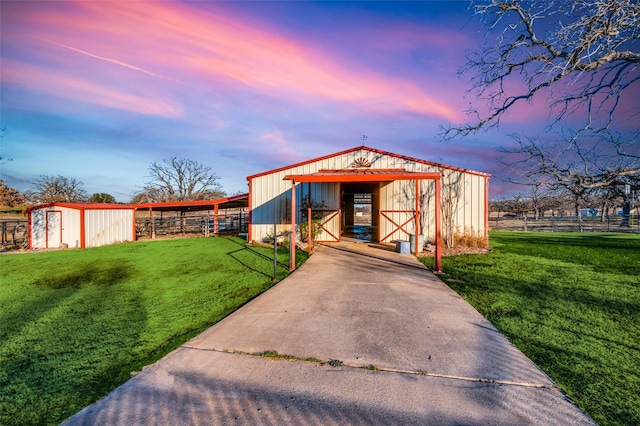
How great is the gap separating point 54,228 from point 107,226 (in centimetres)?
264

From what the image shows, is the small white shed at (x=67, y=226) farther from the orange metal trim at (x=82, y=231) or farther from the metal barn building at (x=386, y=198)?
the metal barn building at (x=386, y=198)

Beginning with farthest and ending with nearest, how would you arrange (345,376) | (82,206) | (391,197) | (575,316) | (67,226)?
1. (67,226)
2. (82,206)
3. (391,197)
4. (575,316)
5. (345,376)

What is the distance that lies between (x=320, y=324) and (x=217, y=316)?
172 cm

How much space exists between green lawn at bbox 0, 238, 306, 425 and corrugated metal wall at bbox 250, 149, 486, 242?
4055 millimetres

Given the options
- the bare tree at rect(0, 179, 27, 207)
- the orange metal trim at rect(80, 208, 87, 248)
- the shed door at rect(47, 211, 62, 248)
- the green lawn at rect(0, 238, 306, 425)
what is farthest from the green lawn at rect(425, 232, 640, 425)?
the bare tree at rect(0, 179, 27, 207)

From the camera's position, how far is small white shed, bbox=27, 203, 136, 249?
53.2 feet

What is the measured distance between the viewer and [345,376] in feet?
9.05

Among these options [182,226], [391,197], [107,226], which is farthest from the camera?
[182,226]

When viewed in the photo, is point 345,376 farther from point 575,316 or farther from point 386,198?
point 386,198

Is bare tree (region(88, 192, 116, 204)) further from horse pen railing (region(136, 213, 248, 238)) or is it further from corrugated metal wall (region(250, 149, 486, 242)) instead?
corrugated metal wall (region(250, 149, 486, 242))

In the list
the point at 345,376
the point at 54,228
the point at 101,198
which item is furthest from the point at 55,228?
the point at 101,198

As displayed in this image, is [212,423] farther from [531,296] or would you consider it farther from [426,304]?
[531,296]

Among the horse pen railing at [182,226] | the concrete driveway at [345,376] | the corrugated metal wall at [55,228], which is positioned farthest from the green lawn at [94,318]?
the horse pen railing at [182,226]

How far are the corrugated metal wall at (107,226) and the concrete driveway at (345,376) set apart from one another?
16.7m
